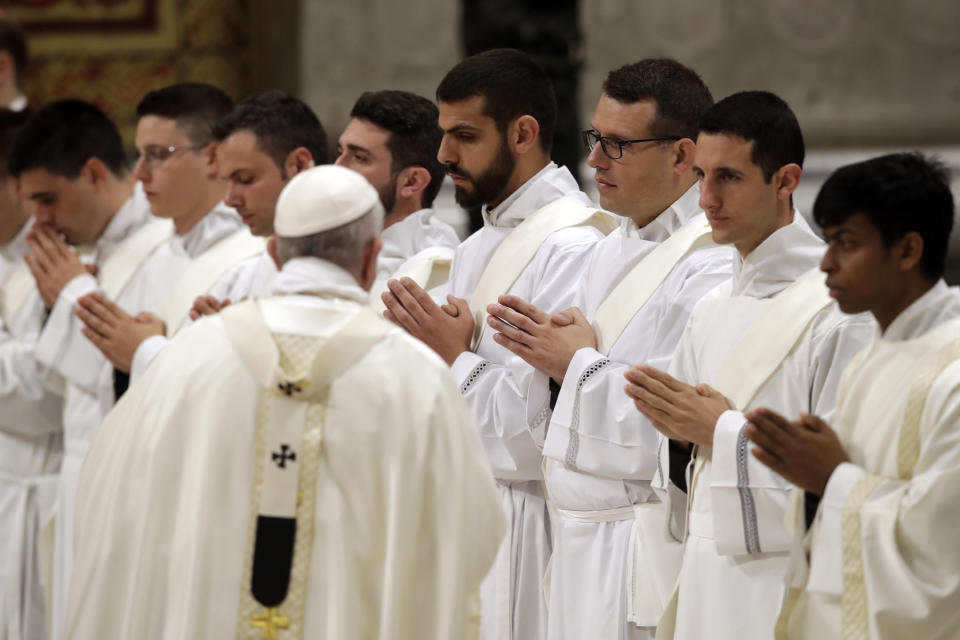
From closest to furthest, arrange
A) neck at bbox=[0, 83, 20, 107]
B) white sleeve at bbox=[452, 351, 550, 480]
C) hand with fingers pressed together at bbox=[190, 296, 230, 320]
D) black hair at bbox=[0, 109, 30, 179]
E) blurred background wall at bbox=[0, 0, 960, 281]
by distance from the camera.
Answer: white sleeve at bbox=[452, 351, 550, 480]
hand with fingers pressed together at bbox=[190, 296, 230, 320]
black hair at bbox=[0, 109, 30, 179]
neck at bbox=[0, 83, 20, 107]
blurred background wall at bbox=[0, 0, 960, 281]

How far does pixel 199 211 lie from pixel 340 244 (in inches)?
111

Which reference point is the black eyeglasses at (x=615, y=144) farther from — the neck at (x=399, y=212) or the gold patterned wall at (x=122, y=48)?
the gold patterned wall at (x=122, y=48)

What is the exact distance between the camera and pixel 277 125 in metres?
5.93

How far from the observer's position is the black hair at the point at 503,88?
5.14 metres

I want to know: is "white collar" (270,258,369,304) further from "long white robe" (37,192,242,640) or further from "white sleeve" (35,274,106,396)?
"white sleeve" (35,274,106,396)

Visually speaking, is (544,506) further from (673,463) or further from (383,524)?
(383,524)

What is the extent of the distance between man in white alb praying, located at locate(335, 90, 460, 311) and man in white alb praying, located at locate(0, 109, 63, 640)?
183 centimetres

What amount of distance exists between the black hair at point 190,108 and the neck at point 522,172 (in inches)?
63.0

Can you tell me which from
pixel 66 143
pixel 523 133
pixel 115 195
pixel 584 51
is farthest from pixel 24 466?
pixel 584 51

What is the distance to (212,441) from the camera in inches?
143

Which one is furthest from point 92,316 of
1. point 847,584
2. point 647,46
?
point 647,46

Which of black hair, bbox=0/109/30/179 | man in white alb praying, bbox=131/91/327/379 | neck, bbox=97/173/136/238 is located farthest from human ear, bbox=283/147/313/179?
black hair, bbox=0/109/30/179

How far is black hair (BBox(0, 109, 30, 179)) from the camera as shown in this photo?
7.21 meters

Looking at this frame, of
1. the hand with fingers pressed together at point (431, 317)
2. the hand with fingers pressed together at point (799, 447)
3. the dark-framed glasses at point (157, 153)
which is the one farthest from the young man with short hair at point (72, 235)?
the hand with fingers pressed together at point (799, 447)
